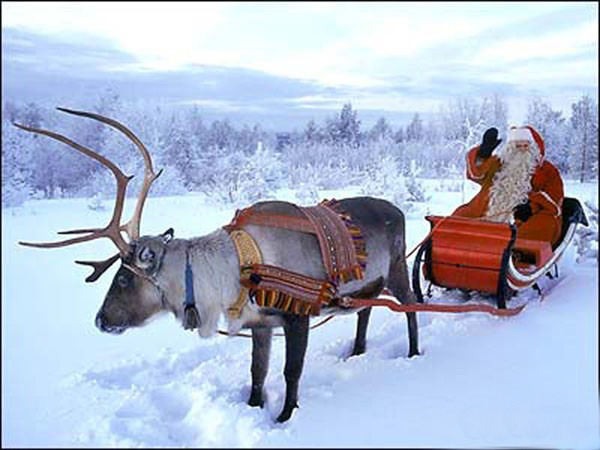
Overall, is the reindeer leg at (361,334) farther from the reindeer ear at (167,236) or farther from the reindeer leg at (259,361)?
the reindeer ear at (167,236)

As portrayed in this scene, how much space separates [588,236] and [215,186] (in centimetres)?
519

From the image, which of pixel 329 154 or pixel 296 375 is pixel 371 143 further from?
pixel 296 375

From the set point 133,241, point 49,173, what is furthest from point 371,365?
point 49,173

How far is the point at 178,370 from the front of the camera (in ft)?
9.98

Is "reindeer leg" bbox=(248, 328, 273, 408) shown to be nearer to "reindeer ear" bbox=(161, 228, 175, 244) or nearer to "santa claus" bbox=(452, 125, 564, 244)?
"reindeer ear" bbox=(161, 228, 175, 244)

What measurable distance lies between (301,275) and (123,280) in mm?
775

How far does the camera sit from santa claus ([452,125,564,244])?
14.7ft

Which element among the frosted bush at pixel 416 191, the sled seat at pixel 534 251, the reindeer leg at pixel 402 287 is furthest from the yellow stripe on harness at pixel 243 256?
the frosted bush at pixel 416 191

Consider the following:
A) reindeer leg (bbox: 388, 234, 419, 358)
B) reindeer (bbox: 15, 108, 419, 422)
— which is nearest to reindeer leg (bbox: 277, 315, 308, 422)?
reindeer (bbox: 15, 108, 419, 422)

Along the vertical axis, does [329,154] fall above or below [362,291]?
above

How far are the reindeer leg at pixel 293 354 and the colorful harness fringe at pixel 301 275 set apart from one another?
8 centimetres

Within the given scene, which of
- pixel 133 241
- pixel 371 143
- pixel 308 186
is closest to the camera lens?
pixel 133 241

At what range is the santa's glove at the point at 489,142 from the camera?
465 centimetres

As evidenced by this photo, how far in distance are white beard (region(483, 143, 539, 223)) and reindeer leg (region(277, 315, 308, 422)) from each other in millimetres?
2565
